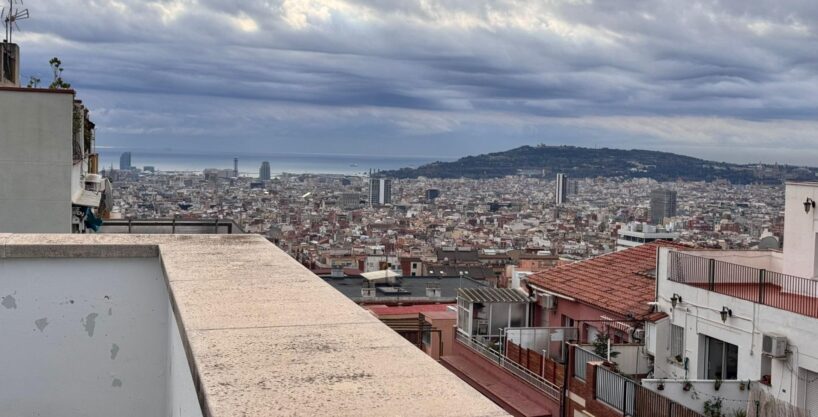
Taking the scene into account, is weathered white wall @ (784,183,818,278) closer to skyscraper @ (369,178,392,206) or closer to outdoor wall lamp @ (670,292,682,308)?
outdoor wall lamp @ (670,292,682,308)

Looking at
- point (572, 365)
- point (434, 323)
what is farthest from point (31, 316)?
point (434, 323)

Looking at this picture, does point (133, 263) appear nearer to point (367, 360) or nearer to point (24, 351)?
point (24, 351)

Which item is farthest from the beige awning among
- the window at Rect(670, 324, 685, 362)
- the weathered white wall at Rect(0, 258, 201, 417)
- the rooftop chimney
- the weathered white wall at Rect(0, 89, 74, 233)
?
the weathered white wall at Rect(0, 258, 201, 417)

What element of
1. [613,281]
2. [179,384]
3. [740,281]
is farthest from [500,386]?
[179,384]

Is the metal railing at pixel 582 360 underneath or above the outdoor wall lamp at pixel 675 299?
underneath

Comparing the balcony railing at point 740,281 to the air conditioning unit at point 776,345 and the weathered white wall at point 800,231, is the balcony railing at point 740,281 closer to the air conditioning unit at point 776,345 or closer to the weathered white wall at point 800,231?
the weathered white wall at point 800,231

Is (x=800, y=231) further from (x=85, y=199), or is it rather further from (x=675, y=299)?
(x=85, y=199)

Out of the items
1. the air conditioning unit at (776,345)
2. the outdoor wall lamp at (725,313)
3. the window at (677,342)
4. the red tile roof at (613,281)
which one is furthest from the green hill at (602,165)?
the air conditioning unit at (776,345)
